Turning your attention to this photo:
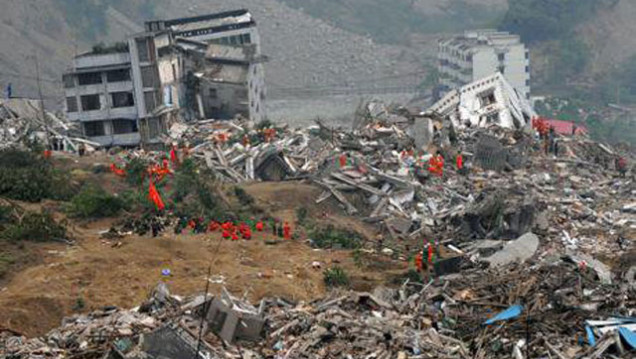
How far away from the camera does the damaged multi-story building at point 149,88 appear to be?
3753 cm

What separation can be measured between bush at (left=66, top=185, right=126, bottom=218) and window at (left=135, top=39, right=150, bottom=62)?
14557 millimetres

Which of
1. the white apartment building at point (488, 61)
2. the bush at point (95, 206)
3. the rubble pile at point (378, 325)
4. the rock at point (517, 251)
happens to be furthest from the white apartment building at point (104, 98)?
the white apartment building at point (488, 61)

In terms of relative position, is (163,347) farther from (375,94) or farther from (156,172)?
(375,94)

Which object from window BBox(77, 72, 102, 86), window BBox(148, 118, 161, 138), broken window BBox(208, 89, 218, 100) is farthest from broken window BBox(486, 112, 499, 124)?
window BBox(77, 72, 102, 86)

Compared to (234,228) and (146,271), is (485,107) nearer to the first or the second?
(234,228)

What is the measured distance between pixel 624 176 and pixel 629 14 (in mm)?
49870

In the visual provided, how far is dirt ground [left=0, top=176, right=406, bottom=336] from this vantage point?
54.2 feet

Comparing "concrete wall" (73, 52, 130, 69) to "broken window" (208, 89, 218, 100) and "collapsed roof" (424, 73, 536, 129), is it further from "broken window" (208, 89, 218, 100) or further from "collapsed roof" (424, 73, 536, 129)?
"collapsed roof" (424, 73, 536, 129)

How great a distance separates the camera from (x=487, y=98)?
34.5 metres

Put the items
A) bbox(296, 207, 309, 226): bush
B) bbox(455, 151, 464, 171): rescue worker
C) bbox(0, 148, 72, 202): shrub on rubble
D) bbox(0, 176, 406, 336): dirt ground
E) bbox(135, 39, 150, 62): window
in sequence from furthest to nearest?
bbox(135, 39, 150, 62): window
bbox(455, 151, 464, 171): rescue worker
bbox(296, 207, 309, 226): bush
bbox(0, 148, 72, 202): shrub on rubble
bbox(0, 176, 406, 336): dirt ground

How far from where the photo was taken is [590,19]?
74.0m

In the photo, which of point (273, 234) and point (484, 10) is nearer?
point (273, 234)

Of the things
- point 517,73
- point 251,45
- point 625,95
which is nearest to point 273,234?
point 251,45

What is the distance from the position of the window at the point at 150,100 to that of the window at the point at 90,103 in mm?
1888
